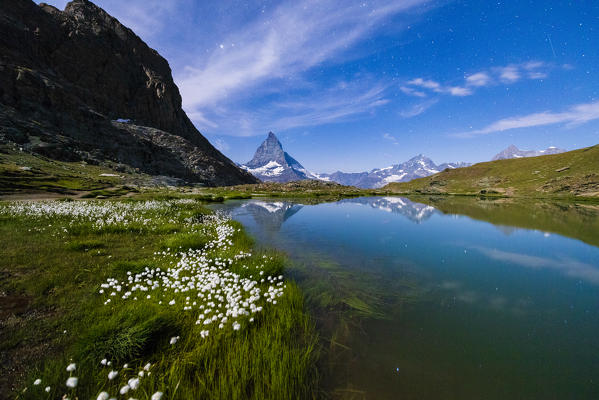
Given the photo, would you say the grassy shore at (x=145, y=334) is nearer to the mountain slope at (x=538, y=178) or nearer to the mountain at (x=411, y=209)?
the mountain at (x=411, y=209)

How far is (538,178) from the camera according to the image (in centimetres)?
13512

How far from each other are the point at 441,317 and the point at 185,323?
8.11 metres

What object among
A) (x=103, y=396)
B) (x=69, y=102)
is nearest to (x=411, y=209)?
(x=103, y=396)

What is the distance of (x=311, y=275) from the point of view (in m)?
11.2

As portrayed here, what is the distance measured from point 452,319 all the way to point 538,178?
187290 millimetres

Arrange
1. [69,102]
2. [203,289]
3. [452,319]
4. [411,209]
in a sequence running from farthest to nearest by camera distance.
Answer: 1. [69,102]
2. [411,209]
3. [452,319]
4. [203,289]

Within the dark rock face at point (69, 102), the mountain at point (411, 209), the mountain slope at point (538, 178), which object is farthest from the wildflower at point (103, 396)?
the mountain slope at point (538, 178)

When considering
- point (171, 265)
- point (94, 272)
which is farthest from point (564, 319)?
point (94, 272)

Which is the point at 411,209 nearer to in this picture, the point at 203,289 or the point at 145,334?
the point at 203,289

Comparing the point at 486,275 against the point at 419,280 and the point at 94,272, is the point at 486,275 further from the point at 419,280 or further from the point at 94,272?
the point at 94,272

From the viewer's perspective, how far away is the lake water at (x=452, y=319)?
5.13 m

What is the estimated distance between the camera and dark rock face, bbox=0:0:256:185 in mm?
106631

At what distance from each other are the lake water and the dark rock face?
12806 cm

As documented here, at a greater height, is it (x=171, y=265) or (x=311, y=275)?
(x=171, y=265)
